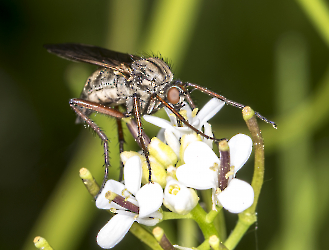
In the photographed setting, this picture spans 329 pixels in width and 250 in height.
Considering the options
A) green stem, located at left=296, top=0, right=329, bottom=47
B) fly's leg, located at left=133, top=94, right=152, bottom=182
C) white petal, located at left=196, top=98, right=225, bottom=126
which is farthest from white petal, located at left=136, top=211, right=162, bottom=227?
green stem, located at left=296, top=0, right=329, bottom=47

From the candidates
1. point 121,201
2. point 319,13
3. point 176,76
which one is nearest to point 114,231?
point 121,201

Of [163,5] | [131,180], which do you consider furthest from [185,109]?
[163,5]

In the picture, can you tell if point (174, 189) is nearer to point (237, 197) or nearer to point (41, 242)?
point (237, 197)

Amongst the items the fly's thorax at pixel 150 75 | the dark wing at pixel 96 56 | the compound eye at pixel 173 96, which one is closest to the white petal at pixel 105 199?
the compound eye at pixel 173 96

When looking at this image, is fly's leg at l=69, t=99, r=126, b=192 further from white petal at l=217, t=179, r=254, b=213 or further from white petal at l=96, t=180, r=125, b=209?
white petal at l=217, t=179, r=254, b=213

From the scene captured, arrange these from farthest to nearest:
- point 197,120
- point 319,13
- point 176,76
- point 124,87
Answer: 1. point 176,76
2. point 319,13
3. point 124,87
4. point 197,120
